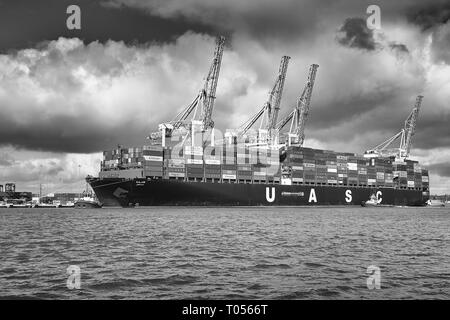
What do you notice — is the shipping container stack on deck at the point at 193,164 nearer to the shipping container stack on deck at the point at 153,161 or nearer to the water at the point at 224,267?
the shipping container stack on deck at the point at 153,161

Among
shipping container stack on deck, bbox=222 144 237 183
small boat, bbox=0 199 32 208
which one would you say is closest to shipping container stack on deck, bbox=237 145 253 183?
shipping container stack on deck, bbox=222 144 237 183

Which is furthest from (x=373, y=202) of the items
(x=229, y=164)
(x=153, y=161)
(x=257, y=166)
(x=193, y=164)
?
(x=153, y=161)

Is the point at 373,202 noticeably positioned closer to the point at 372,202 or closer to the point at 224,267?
the point at 372,202

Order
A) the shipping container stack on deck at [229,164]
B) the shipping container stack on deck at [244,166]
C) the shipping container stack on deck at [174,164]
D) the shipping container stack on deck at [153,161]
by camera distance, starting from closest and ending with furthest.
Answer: the shipping container stack on deck at [153,161] → the shipping container stack on deck at [174,164] → the shipping container stack on deck at [229,164] → the shipping container stack on deck at [244,166]

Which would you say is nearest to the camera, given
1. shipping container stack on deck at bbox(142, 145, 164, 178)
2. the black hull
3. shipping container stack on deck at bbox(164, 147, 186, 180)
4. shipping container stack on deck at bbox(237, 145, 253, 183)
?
the black hull

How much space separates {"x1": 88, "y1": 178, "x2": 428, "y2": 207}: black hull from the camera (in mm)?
91438

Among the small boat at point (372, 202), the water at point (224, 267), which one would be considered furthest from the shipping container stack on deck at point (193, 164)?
the water at point (224, 267)

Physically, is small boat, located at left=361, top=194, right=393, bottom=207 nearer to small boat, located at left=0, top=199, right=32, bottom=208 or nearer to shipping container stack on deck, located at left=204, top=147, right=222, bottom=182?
shipping container stack on deck, located at left=204, top=147, right=222, bottom=182

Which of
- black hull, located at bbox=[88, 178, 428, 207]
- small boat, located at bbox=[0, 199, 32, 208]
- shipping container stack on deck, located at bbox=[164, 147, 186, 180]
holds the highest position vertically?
shipping container stack on deck, located at bbox=[164, 147, 186, 180]

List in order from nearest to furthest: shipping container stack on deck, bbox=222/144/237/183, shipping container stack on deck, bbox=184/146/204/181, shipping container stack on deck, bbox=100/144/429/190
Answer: shipping container stack on deck, bbox=100/144/429/190 < shipping container stack on deck, bbox=184/146/204/181 < shipping container stack on deck, bbox=222/144/237/183

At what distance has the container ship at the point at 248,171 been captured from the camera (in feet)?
306
